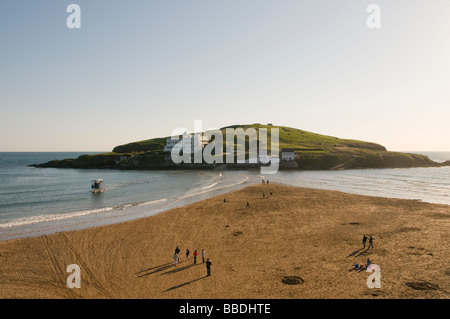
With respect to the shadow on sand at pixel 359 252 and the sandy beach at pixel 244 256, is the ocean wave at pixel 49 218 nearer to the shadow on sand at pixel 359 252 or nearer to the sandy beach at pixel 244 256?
the sandy beach at pixel 244 256

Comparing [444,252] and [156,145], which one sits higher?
[156,145]

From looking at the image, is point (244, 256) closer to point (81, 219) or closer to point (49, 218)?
point (81, 219)

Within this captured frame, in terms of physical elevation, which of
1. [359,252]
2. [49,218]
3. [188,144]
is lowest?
[359,252]

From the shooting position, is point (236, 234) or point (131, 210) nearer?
point (236, 234)

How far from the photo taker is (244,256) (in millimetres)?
24500

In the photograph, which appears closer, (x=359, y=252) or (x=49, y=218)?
(x=359, y=252)

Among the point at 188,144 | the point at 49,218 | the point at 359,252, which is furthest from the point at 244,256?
the point at 188,144

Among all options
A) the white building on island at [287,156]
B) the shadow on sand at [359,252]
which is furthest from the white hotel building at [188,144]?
the shadow on sand at [359,252]

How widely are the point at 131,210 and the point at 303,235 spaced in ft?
90.2

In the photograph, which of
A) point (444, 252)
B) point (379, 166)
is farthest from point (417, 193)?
point (379, 166)

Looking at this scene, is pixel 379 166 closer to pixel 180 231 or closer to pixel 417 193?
pixel 417 193
